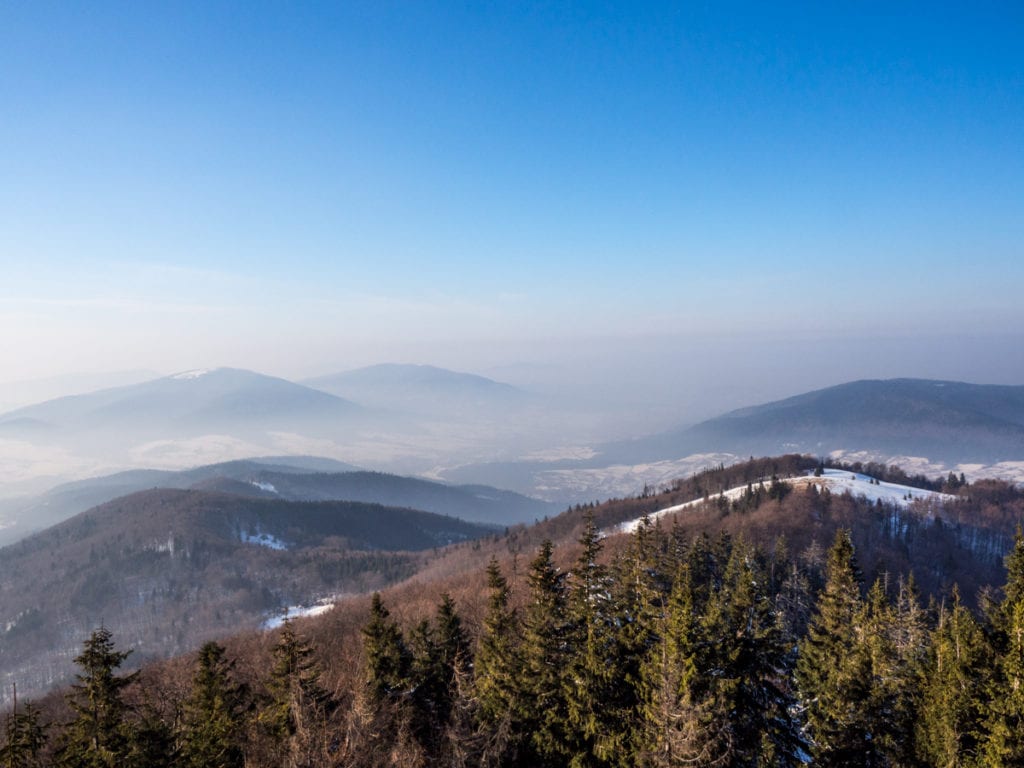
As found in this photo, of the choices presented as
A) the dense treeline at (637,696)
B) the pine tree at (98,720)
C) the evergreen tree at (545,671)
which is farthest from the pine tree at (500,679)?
the pine tree at (98,720)

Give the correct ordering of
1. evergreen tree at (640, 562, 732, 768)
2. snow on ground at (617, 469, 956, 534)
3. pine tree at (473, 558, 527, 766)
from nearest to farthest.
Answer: evergreen tree at (640, 562, 732, 768) → pine tree at (473, 558, 527, 766) → snow on ground at (617, 469, 956, 534)

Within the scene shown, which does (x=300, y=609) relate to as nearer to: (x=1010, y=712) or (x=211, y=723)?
(x=211, y=723)

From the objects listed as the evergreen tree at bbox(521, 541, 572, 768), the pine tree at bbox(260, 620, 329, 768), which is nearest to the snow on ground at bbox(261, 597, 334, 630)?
the pine tree at bbox(260, 620, 329, 768)

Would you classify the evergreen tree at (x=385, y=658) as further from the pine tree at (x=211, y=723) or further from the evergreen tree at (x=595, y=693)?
the evergreen tree at (x=595, y=693)

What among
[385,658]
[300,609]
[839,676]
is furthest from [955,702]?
[300,609]

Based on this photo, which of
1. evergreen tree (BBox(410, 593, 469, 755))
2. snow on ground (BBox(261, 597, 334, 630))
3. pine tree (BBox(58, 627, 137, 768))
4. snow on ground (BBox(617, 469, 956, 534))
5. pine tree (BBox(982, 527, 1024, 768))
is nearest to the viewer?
pine tree (BBox(982, 527, 1024, 768))

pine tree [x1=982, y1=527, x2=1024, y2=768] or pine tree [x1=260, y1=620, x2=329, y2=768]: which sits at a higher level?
pine tree [x1=982, y1=527, x2=1024, y2=768]

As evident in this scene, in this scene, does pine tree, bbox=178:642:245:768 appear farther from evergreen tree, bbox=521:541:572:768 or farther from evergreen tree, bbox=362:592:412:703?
evergreen tree, bbox=521:541:572:768
